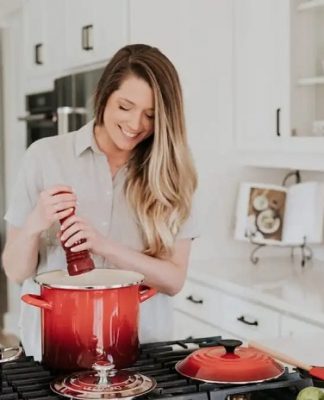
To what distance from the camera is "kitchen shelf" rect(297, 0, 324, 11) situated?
2.79m

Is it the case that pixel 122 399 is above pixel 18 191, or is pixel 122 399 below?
below

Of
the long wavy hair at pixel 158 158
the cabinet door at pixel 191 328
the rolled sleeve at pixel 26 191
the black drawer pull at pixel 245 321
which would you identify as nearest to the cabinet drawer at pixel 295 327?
the black drawer pull at pixel 245 321

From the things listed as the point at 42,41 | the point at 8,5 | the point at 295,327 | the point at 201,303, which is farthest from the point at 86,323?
the point at 8,5

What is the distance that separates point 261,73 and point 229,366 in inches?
80.7

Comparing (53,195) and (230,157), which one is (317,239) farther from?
(53,195)

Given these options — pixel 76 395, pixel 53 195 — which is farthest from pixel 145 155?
pixel 76 395

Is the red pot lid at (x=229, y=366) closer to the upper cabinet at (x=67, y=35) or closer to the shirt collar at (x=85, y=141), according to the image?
the shirt collar at (x=85, y=141)

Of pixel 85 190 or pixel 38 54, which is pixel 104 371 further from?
pixel 38 54

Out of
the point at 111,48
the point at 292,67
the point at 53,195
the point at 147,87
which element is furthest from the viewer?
the point at 111,48

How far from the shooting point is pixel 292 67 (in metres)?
2.91

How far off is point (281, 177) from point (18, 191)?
1.82 meters

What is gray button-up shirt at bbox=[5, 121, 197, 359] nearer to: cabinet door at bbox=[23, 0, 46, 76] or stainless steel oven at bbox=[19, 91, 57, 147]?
stainless steel oven at bbox=[19, 91, 57, 147]

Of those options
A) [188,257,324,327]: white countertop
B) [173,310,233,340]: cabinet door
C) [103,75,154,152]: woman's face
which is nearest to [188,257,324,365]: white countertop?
[188,257,324,327]: white countertop

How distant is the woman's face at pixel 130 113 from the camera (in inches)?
68.0
